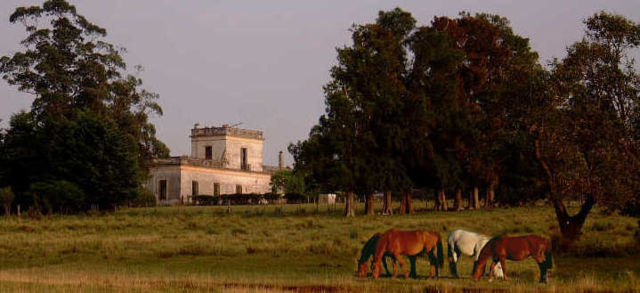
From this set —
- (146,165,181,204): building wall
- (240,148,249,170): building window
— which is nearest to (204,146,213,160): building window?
(240,148,249,170): building window

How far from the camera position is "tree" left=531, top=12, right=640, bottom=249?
24656mm

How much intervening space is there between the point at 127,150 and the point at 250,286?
1721 inches

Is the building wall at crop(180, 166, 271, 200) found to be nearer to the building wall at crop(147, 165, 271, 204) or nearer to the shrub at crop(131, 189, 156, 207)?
the building wall at crop(147, 165, 271, 204)

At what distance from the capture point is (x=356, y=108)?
53219mm

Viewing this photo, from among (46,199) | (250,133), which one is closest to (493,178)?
(46,199)

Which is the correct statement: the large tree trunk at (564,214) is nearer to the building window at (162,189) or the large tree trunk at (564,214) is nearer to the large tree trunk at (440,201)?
the large tree trunk at (440,201)

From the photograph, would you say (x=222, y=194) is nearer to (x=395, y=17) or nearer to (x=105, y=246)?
(x=395, y=17)

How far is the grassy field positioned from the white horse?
19.0 inches

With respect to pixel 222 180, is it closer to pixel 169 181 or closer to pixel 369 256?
pixel 169 181

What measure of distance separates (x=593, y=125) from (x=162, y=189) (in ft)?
224

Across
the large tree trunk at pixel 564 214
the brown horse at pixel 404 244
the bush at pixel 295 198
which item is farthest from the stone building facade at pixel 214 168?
the brown horse at pixel 404 244

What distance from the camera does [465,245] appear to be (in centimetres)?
1780

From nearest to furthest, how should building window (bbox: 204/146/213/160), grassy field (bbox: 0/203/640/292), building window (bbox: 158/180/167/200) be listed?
grassy field (bbox: 0/203/640/292)
building window (bbox: 158/180/167/200)
building window (bbox: 204/146/213/160)


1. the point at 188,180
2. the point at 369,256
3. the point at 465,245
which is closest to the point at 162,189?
the point at 188,180
